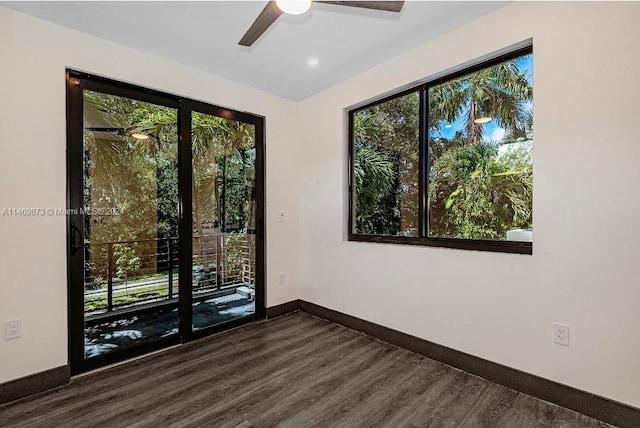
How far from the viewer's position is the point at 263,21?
1803 mm

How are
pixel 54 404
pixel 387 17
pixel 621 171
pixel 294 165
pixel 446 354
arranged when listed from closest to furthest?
pixel 621 171 < pixel 54 404 < pixel 387 17 < pixel 446 354 < pixel 294 165

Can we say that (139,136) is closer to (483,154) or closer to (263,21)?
(263,21)

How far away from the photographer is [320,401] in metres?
2.00

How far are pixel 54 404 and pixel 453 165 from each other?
3.31 meters

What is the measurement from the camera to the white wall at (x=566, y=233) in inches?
66.3

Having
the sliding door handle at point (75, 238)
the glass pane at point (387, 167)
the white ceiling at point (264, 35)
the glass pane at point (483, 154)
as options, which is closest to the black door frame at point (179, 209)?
the sliding door handle at point (75, 238)

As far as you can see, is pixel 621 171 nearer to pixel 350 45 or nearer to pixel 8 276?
pixel 350 45

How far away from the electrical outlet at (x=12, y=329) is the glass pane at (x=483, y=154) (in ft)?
10.3

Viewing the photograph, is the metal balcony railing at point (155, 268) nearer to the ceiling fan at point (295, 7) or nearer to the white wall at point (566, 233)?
the white wall at point (566, 233)

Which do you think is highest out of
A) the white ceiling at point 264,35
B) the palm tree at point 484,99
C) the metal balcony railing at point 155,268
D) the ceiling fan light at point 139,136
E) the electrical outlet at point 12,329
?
the white ceiling at point 264,35

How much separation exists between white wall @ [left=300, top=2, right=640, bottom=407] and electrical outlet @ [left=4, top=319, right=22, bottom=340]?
2.93 metres

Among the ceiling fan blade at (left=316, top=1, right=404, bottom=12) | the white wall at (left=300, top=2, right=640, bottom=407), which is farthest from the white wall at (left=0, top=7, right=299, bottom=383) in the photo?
the white wall at (left=300, top=2, right=640, bottom=407)

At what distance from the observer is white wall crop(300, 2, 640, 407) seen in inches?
66.3

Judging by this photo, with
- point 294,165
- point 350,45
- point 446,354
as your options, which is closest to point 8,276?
point 294,165
